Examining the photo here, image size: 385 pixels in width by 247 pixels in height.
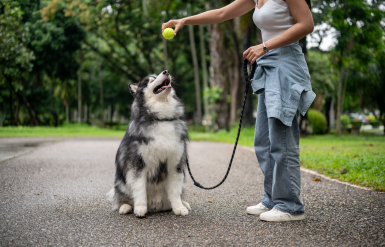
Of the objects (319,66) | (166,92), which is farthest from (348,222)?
(319,66)

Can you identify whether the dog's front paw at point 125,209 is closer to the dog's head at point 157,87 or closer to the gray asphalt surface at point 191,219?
the gray asphalt surface at point 191,219

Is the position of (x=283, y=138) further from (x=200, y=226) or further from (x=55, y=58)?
(x=55, y=58)

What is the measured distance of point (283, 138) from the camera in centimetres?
293

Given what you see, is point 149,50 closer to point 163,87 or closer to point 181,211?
point 163,87

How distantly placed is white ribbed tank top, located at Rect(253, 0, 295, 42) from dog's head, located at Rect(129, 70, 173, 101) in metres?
1.10

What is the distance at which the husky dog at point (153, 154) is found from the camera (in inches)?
125

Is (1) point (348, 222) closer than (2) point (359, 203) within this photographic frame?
Yes

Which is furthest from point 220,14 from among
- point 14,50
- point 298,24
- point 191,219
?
point 14,50

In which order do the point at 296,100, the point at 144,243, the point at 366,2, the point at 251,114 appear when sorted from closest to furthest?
the point at 144,243, the point at 296,100, the point at 366,2, the point at 251,114

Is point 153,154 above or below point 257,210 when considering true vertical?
above

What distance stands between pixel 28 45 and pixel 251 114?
34.2ft

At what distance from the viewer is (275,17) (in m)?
2.88

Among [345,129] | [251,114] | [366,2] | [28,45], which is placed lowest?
[345,129]

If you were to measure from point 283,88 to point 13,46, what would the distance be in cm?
966
